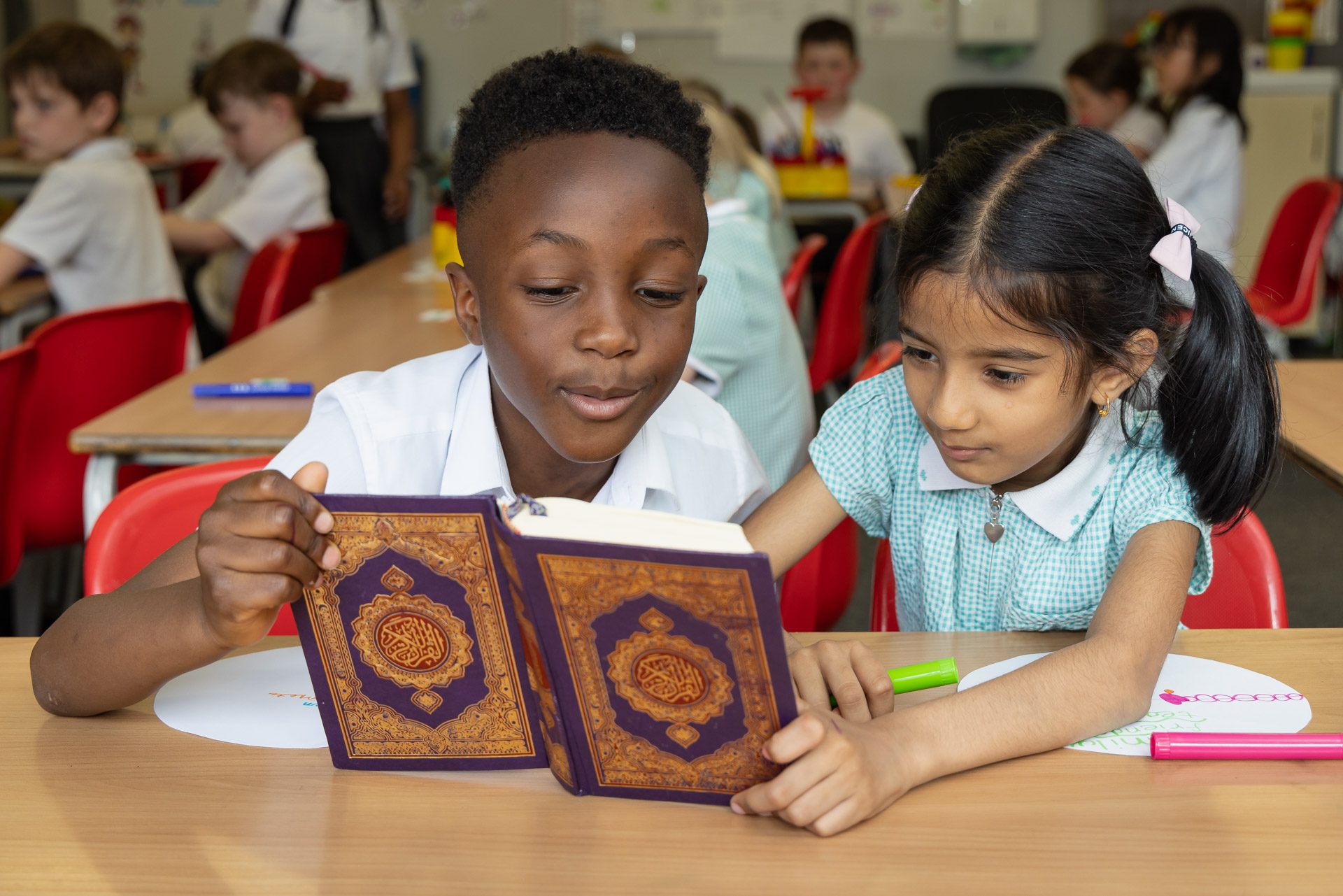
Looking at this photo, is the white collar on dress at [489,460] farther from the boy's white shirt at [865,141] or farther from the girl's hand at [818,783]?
the boy's white shirt at [865,141]

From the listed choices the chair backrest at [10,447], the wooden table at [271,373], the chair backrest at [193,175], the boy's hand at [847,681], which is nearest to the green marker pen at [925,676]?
the boy's hand at [847,681]

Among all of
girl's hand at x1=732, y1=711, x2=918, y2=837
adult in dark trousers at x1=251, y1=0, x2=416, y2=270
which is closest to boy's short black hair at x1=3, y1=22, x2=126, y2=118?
adult in dark trousers at x1=251, y1=0, x2=416, y2=270

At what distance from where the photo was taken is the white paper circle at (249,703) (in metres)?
0.86

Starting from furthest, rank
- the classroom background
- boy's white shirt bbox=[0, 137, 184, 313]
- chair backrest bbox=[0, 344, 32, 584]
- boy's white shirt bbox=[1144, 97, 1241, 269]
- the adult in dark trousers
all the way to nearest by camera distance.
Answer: the classroom background
the adult in dark trousers
boy's white shirt bbox=[1144, 97, 1241, 269]
boy's white shirt bbox=[0, 137, 184, 313]
chair backrest bbox=[0, 344, 32, 584]

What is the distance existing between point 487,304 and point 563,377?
0.09 m

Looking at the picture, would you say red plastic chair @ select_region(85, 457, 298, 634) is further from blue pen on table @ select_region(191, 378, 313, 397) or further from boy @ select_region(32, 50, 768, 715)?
blue pen on table @ select_region(191, 378, 313, 397)

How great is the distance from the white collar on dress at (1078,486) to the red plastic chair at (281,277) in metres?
1.91

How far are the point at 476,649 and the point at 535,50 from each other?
20.3 ft

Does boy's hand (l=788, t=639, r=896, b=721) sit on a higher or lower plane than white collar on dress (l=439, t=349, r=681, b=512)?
lower

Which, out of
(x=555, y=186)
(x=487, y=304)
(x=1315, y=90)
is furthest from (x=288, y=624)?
(x=1315, y=90)

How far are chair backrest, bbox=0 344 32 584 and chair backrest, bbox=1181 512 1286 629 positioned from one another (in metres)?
1.50

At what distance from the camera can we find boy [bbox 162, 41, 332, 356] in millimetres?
3367

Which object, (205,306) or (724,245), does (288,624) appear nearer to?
(724,245)

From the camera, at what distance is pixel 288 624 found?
120 cm
